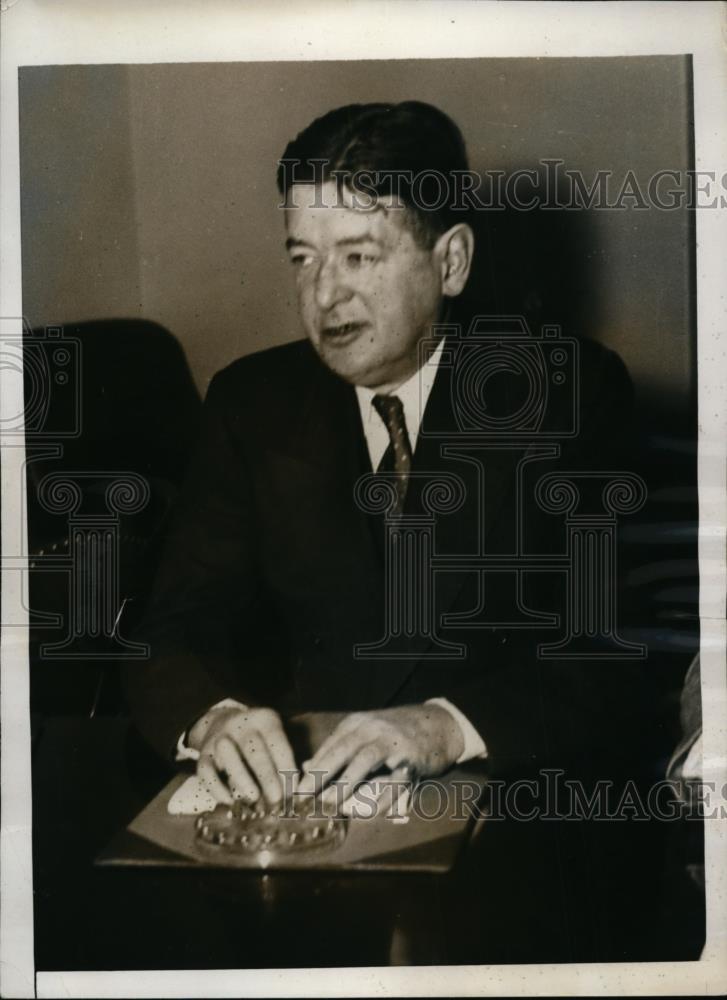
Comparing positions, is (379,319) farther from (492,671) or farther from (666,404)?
(492,671)

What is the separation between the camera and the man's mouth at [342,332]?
1886 mm

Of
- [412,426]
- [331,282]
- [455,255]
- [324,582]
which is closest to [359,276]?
[331,282]

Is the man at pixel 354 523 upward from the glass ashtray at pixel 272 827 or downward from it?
upward

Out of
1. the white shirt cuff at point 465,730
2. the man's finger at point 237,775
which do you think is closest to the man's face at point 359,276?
the white shirt cuff at point 465,730

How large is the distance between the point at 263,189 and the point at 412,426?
1.57ft

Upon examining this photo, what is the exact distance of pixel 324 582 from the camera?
1.88m

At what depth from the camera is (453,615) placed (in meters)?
1.88

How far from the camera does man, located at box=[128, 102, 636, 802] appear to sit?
187 cm

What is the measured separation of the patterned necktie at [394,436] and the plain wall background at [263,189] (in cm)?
20

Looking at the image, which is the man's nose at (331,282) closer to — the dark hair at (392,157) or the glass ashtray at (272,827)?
the dark hair at (392,157)

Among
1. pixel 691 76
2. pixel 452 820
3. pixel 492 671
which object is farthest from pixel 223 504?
pixel 691 76

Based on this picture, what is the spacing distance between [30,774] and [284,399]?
2.58 feet

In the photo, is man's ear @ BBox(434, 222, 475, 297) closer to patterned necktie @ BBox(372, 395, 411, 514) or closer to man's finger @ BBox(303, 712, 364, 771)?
patterned necktie @ BBox(372, 395, 411, 514)

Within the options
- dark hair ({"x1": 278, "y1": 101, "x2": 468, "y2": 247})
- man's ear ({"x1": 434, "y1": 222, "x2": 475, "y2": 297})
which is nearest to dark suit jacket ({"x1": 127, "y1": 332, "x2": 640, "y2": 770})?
man's ear ({"x1": 434, "y1": 222, "x2": 475, "y2": 297})
